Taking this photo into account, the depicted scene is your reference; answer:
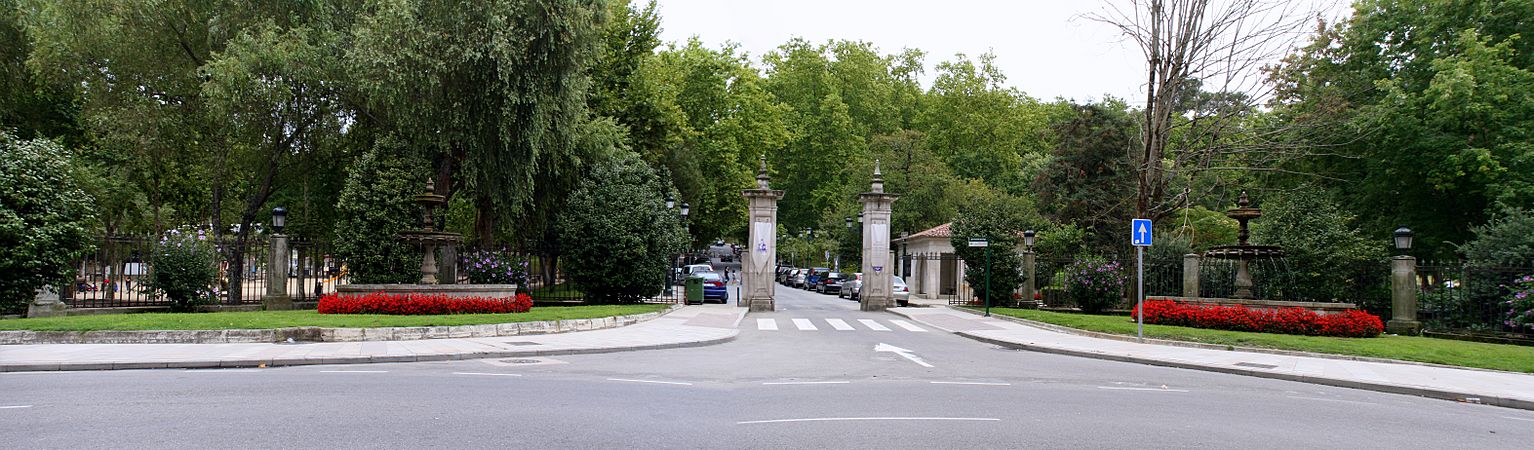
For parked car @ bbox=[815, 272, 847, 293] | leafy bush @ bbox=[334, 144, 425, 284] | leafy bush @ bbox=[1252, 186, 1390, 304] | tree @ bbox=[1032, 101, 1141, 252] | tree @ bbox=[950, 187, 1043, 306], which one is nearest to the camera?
leafy bush @ bbox=[1252, 186, 1390, 304]

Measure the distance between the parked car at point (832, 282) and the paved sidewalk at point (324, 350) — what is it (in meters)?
28.9

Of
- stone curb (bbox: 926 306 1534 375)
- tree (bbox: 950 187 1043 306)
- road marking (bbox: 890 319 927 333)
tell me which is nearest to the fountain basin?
road marking (bbox: 890 319 927 333)

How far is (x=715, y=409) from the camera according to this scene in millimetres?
8688

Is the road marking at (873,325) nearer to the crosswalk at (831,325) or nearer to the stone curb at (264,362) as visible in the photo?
the crosswalk at (831,325)

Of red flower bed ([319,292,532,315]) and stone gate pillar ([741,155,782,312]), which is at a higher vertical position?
stone gate pillar ([741,155,782,312])

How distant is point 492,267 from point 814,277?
1206 inches

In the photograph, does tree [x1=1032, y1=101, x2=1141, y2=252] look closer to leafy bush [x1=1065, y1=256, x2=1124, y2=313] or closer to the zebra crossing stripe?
→ leafy bush [x1=1065, y1=256, x2=1124, y2=313]

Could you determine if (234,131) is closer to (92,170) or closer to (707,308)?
(92,170)

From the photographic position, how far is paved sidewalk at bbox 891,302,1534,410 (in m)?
12.0

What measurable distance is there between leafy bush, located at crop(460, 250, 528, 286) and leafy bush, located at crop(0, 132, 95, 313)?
9136mm

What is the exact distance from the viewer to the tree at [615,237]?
27.7m

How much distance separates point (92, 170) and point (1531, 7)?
45.5 m

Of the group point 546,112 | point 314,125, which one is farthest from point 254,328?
point 314,125

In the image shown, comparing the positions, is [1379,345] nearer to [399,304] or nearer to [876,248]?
→ [876,248]
